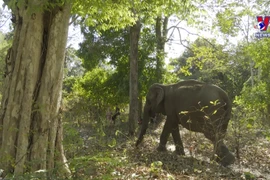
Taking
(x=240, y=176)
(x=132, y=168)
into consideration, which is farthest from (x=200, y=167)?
(x=132, y=168)

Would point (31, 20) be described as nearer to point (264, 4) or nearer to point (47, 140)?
point (47, 140)

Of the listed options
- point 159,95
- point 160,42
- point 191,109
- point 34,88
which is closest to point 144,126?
point 159,95

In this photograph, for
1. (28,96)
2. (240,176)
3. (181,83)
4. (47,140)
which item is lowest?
(240,176)

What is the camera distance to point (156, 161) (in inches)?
346

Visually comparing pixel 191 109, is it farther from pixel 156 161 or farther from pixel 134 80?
pixel 134 80

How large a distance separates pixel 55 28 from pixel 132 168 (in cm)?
326

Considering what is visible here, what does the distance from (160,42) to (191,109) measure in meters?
10.3

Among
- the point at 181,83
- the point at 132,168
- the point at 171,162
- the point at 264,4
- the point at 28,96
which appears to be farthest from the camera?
the point at 264,4

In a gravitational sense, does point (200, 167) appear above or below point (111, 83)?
below

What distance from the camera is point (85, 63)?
22031 millimetres

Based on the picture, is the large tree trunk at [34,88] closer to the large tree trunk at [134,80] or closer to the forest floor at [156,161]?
the forest floor at [156,161]

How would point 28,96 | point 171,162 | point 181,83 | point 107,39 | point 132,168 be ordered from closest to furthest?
point 28,96, point 132,168, point 171,162, point 181,83, point 107,39

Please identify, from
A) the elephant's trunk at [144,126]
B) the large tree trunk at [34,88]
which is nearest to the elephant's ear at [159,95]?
the elephant's trunk at [144,126]

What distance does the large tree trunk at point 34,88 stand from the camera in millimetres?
5945
